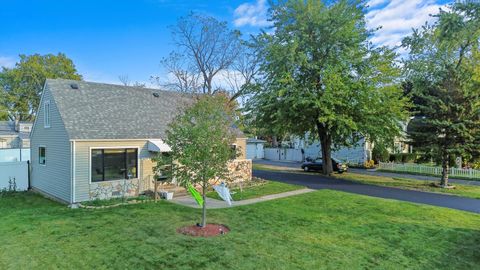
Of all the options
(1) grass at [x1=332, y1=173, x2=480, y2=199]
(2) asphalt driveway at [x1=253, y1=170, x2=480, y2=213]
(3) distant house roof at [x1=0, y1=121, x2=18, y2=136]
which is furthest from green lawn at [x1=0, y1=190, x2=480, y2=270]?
(3) distant house roof at [x1=0, y1=121, x2=18, y2=136]

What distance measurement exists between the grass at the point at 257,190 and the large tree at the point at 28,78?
4180 centimetres

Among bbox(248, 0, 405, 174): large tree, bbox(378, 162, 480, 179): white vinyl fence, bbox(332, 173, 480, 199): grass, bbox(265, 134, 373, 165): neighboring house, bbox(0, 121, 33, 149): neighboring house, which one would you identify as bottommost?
bbox(332, 173, 480, 199): grass

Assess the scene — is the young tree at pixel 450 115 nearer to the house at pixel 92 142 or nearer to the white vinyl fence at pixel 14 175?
the house at pixel 92 142

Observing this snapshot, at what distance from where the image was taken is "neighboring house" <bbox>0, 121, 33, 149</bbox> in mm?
36606

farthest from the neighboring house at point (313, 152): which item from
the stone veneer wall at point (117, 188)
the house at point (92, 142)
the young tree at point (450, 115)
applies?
the stone veneer wall at point (117, 188)

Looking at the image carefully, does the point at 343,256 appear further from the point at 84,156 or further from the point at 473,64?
the point at 473,64

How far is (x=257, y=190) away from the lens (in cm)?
1656

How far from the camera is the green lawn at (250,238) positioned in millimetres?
7071

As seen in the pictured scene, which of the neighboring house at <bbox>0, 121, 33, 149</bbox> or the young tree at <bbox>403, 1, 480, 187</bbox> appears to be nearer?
the young tree at <bbox>403, 1, 480, 187</bbox>

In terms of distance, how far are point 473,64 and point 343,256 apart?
1810cm

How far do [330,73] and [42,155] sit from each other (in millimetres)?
17926

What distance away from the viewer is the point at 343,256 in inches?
293

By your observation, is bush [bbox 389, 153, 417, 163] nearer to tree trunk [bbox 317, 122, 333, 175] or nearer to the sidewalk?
tree trunk [bbox 317, 122, 333, 175]

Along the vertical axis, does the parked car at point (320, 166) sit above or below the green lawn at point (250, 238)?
above
